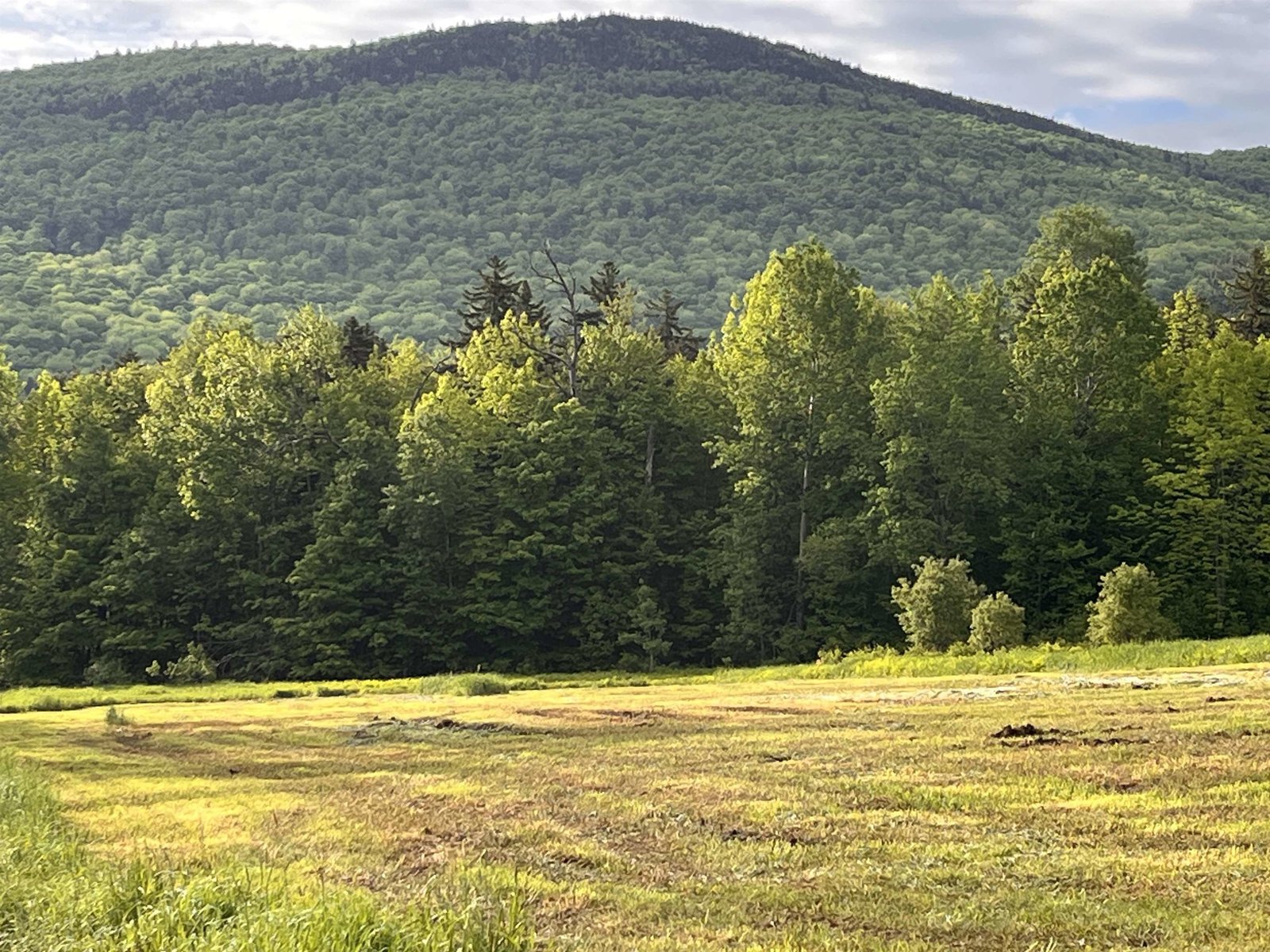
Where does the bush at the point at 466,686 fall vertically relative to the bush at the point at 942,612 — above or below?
below

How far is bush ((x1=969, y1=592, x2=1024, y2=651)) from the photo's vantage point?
125ft

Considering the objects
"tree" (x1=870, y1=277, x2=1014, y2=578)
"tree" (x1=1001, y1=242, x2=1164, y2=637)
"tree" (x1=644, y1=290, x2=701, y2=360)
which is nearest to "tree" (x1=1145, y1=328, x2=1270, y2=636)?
"tree" (x1=1001, y1=242, x2=1164, y2=637)

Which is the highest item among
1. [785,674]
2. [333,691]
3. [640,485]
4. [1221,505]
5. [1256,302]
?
[1256,302]

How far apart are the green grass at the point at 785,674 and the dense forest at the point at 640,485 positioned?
695cm

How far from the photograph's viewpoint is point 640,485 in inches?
2360

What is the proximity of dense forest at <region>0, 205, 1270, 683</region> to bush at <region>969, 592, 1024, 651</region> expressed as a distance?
25.6 feet

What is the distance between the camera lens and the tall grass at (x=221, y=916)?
789cm

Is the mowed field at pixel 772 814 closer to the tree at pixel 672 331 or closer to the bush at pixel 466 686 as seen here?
the bush at pixel 466 686

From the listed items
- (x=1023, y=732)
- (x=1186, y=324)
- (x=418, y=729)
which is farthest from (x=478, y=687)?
(x=1186, y=324)

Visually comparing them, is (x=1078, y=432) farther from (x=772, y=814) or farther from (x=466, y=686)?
(x=772, y=814)

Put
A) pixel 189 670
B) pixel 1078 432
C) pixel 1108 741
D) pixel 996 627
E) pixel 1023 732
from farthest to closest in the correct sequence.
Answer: pixel 1078 432 < pixel 189 670 < pixel 996 627 < pixel 1023 732 < pixel 1108 741

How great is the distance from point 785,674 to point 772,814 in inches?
1118

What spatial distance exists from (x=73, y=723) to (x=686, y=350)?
191 ft

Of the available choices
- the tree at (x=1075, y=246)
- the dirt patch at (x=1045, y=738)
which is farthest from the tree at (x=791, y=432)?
the dirt patch at (x=1045, y=738)
